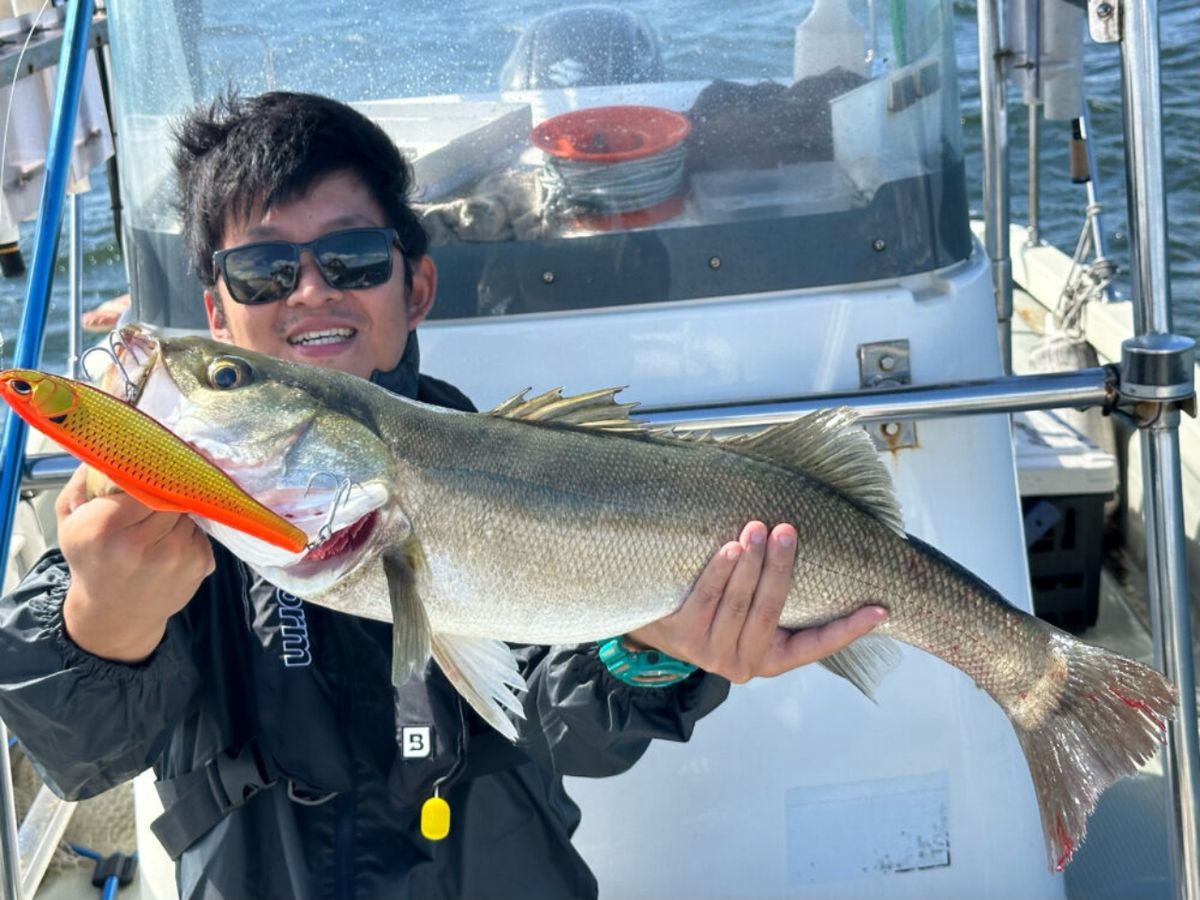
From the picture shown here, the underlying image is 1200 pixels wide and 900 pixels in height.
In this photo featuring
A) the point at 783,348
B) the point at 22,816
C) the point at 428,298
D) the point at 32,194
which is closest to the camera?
the point at 428,298

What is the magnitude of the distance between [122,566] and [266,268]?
24.4 inches

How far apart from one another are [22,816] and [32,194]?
1927 mm

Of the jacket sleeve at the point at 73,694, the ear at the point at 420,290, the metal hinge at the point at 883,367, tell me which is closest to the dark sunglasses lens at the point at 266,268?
the ear at the point at 420,290

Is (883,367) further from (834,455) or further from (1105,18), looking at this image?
(834,455)

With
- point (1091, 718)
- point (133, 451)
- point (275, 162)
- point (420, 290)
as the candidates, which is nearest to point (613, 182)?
point (420, 290)

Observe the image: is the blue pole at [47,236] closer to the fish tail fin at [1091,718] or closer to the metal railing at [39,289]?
the metal railing at [39,289]

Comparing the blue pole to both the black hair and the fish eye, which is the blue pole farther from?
the fish eye

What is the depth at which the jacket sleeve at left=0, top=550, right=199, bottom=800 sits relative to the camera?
186 centimetres

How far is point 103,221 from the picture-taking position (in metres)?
9.74

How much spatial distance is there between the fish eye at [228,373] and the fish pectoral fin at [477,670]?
427 mm

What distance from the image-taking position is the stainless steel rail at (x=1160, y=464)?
2281 mm

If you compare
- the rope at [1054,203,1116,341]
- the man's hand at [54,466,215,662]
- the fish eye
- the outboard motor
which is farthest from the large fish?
the rope at [1054,203,1116,341]

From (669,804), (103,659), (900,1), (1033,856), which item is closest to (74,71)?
(103,659)

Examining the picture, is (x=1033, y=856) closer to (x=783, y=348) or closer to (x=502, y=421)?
(x=783, y=348)
